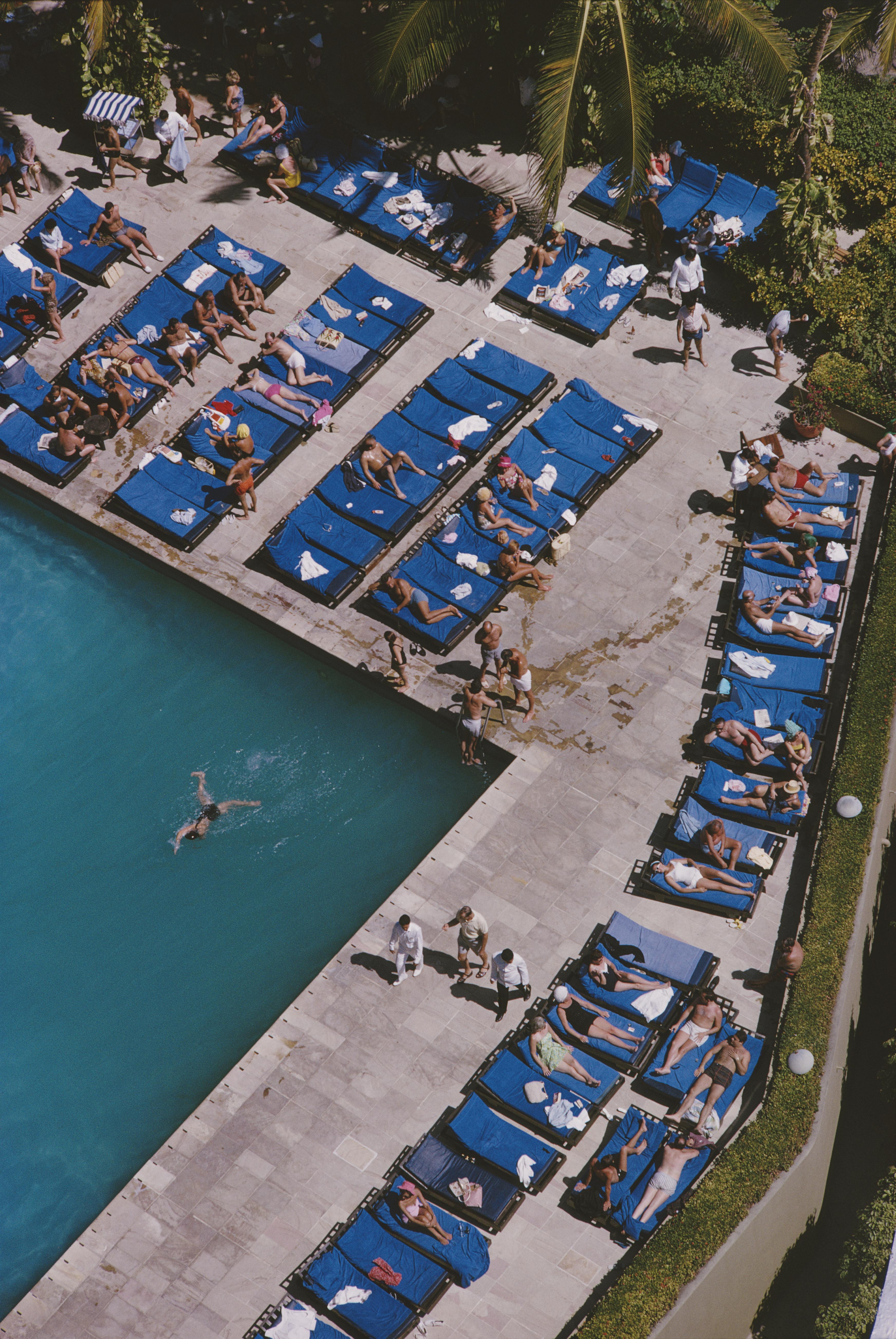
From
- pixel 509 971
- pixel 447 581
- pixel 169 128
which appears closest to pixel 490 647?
pixel 447 581

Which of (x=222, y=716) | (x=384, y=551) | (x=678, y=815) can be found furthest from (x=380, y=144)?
(x=678, y=815)

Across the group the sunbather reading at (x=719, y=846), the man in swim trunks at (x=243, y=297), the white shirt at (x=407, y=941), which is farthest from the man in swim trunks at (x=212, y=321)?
the sunbather reading at (x=719, y=846)

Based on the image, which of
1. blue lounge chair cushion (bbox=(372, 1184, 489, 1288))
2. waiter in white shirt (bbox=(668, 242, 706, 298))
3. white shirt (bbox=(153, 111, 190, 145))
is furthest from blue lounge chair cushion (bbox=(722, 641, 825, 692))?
white shirt (bbox=(153, 111, 190, 145))

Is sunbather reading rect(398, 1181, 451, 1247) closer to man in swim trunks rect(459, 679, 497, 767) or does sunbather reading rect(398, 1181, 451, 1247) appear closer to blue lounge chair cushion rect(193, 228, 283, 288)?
man in swim trunks rect(459, 679, 497, 767)

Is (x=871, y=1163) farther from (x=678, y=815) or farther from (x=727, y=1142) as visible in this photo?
(x=678, y=815)

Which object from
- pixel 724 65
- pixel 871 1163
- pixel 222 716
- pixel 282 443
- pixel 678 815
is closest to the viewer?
pixel 871 1163

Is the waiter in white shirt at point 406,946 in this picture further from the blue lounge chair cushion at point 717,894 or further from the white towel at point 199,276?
the white towel at point 199,276

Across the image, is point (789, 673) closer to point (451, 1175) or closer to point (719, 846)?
point (719, 846)
